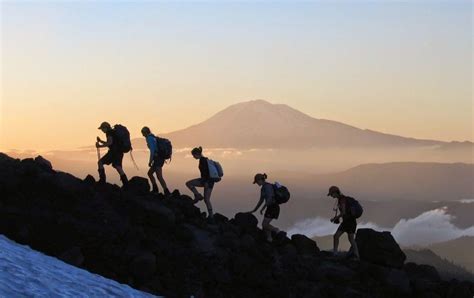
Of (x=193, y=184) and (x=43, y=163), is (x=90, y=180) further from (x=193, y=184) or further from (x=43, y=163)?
(x=193, y=184)

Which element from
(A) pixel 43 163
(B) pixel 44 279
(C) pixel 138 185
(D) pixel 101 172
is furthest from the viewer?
(C) pixel 138 185

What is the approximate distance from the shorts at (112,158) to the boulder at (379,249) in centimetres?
843

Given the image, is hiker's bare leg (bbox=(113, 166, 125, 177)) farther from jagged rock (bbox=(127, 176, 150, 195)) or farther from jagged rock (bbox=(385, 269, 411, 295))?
jagged rock (bbox=(385, 269, 411, 295))

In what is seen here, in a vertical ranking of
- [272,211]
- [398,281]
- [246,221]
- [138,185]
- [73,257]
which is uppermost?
[138,185]

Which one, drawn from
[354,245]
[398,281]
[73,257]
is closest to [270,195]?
[354,245]

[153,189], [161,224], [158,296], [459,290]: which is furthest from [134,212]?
[459,290]

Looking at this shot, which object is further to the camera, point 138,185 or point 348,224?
point 138,185

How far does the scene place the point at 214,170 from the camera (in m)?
22.5

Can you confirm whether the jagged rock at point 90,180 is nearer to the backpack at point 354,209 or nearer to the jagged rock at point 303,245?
the jagged rock at point 303,245

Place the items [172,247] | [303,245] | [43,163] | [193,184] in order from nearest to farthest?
[172,247], [193,184], [43,163], [303,245]

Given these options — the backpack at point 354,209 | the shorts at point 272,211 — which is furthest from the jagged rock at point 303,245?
the backpack at point 354,209

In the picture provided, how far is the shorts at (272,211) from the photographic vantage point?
22.3 meters

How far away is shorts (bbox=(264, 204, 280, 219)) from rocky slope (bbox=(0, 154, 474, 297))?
91 centimetres

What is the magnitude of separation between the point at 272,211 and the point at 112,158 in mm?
5110
